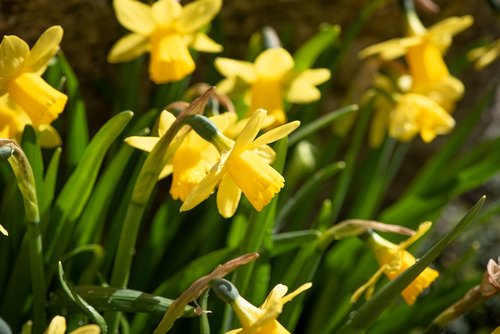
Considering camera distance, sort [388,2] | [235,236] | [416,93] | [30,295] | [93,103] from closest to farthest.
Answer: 1. [30,295]
2. [235,236]
3. [416,93]
4. [93,103]
5. [388,2]

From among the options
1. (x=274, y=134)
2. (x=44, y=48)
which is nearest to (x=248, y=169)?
(x=274, y=134)

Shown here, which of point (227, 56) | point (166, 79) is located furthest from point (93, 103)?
point (166, 79)

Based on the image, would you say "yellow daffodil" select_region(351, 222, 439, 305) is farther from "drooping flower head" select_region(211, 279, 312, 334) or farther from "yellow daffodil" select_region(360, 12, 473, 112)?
"yellow daffodil" select_region(360, 12, 473, 112)

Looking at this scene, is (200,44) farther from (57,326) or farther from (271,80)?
(57,326)

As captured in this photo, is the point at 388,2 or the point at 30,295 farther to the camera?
the point at 388,2

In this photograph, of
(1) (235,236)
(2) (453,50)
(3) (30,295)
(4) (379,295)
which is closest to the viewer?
(4) (379,295)

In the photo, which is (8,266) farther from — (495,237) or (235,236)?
(495,237)

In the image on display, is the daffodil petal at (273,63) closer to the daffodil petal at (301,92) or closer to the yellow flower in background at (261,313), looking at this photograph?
the daffodil petal at (301,92)
